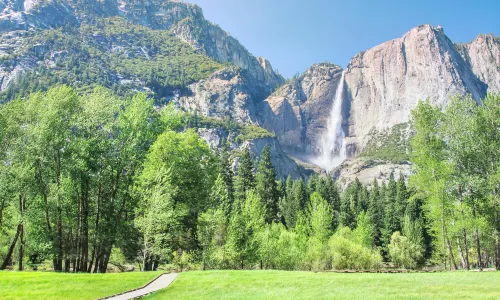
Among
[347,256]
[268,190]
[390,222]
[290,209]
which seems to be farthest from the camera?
[390,222]

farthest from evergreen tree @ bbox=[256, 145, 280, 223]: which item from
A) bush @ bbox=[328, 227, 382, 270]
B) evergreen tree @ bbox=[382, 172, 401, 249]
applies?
evergreen tree @ bbox=[382, 172, 401, 249]

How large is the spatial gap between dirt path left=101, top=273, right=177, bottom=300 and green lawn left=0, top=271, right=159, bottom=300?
31.0 inches

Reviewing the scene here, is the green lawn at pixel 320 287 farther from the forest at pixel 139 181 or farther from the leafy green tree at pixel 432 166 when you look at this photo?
the leafy green tree at pixel 432 166

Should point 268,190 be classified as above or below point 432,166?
above

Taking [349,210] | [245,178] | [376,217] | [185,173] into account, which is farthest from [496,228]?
[376,217]

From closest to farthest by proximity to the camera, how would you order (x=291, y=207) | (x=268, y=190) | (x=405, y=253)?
A: (x=405, y=253), (x=268, y=190), (x=291, y=207)

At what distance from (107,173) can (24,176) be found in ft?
21.8

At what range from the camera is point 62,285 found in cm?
2147

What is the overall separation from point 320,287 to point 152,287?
10.5 m

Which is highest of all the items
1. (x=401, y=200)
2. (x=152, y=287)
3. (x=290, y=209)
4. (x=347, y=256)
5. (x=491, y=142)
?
(x=491, y=142)

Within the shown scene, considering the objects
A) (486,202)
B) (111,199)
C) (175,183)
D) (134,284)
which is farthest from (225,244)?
(486,202)

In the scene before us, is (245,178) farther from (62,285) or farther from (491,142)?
(62,285)

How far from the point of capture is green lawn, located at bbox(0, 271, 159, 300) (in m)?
19.8

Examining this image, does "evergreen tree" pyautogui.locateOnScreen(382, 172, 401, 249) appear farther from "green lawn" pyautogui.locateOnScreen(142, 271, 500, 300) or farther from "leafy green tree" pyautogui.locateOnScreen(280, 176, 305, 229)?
"green lawn" pyautogui.locateOnScreen(142, 271, 500, 300)
